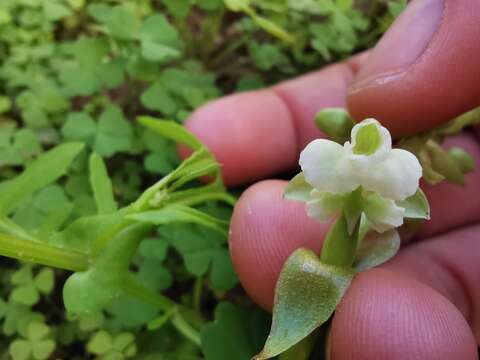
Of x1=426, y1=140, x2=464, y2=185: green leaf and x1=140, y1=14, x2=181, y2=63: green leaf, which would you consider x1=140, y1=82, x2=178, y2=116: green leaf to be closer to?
x1=140, y1=14, x2=181, y2=63: green leaf

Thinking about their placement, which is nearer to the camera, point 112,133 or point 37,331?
point 37,331

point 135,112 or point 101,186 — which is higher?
point 101,186

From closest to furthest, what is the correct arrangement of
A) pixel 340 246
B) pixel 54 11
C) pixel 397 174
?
pixel 397 174 < pixel 340 246 < pixel 54 11

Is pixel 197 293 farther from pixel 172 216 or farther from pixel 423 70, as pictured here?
pixel 423 70

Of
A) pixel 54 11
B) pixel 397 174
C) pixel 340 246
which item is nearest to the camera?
Result: pixel 397 174

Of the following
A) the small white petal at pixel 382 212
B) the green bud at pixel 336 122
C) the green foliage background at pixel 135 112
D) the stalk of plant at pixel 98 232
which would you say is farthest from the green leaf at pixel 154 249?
the small white petal at pixel 382 212

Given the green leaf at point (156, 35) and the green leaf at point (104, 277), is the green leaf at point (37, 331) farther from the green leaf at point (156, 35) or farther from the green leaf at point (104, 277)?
the green leaf at point (156, 35)

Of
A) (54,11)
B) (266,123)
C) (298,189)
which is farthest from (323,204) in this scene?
(54,11)
